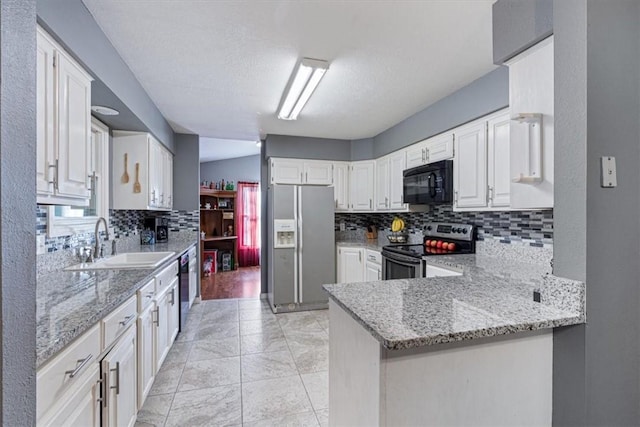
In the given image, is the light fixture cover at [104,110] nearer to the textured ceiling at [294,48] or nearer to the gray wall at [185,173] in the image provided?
the textured ceiling at [294,48]

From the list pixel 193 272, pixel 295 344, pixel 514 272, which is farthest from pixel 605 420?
Answer: pixel 193 272

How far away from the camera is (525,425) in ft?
3.88

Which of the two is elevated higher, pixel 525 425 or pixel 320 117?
pixel 320 117

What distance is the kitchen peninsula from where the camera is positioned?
103cm

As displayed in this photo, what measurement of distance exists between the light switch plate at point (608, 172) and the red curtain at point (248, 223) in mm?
7345

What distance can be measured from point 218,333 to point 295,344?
905 millimetres

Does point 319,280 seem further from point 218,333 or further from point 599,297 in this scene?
point 599,297

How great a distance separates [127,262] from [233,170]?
5566 millimetres

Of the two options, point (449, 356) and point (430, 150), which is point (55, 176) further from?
point (430, 150)

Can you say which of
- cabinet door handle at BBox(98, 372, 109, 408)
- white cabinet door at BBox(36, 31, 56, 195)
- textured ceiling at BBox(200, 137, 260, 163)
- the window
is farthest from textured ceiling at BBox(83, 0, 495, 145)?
textured ceiling at BBox(200, 137, 260, 163)

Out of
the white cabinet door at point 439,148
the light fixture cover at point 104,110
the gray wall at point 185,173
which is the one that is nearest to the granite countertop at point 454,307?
the white cabinet door at point 439,148

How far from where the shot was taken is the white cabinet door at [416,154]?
3467mm

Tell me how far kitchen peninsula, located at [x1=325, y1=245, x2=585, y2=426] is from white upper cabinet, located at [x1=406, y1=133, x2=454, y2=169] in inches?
77.7

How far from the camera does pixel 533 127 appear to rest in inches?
57.7
